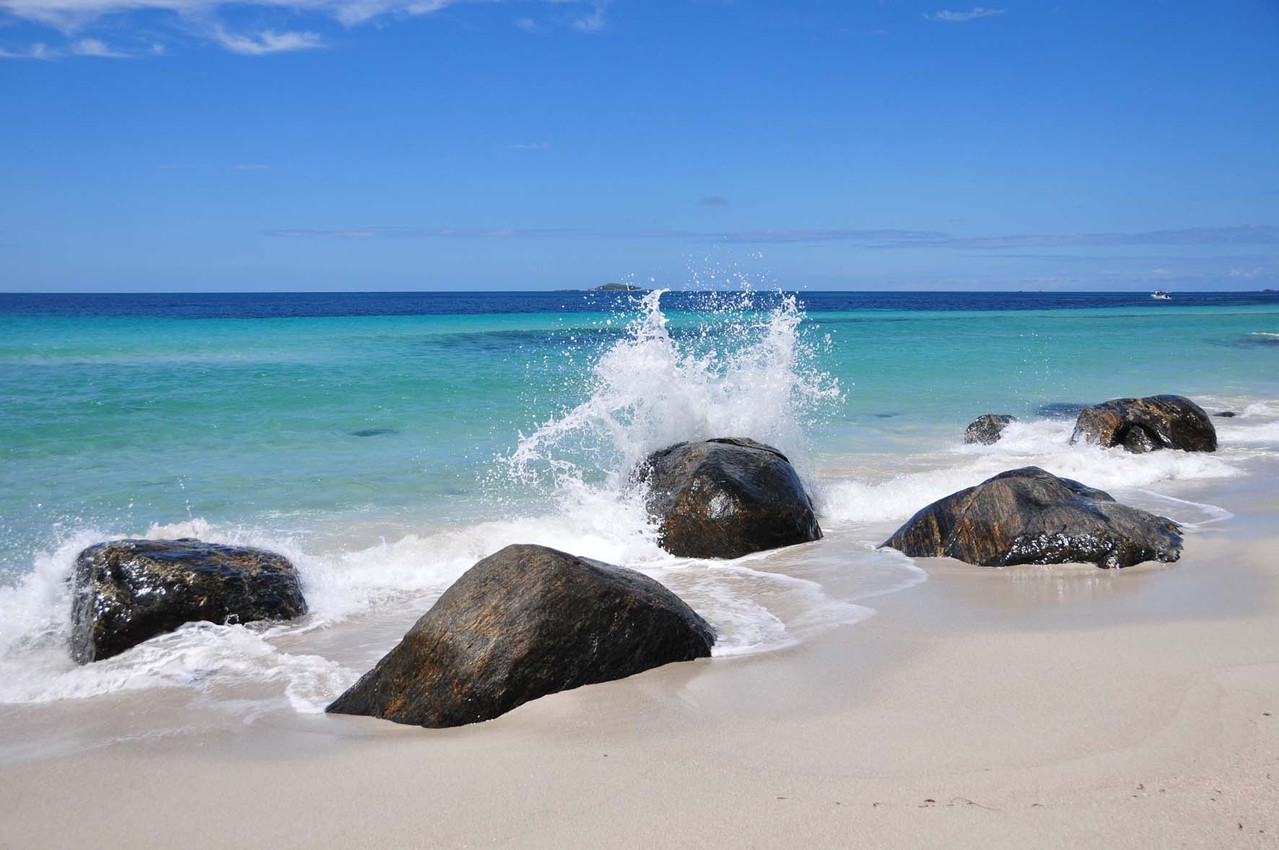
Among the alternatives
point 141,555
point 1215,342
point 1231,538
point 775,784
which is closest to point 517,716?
point 775,784

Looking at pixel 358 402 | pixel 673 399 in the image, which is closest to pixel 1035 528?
pixel 673 399

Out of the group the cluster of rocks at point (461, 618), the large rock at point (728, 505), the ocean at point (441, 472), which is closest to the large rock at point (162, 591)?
the cluster of rocks at point (461, 618)

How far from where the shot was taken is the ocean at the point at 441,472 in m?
5.25

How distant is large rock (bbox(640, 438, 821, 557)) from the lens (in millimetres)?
7121

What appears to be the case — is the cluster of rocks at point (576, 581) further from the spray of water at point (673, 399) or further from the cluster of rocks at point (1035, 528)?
the spray of water at point (673, 399)

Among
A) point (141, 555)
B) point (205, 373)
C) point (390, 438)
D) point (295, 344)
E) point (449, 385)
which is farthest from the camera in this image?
point (295, 344)

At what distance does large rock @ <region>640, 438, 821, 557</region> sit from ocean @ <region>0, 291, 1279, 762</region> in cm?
17

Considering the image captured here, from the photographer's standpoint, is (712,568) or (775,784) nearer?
(775,784)

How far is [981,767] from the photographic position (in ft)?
10.8

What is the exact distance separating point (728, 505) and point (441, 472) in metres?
4.51

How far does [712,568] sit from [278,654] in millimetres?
2998

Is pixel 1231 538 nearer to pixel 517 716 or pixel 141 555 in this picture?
pixel 517 716

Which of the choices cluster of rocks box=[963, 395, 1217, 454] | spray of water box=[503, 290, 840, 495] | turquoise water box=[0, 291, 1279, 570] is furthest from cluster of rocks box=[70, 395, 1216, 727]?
cluster of rocks box=[963, 395, 1217, 454]

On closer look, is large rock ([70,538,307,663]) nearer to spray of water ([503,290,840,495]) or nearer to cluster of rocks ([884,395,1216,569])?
spray of water ([503,290,840,495])
